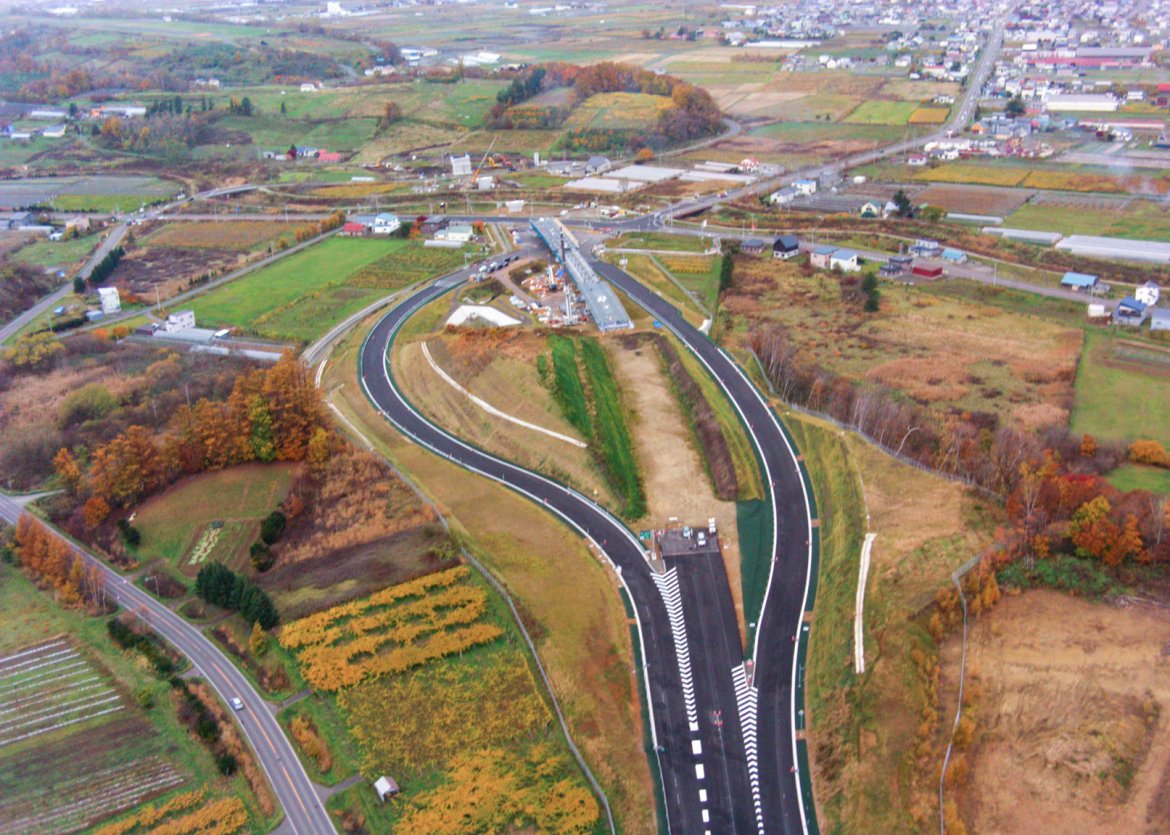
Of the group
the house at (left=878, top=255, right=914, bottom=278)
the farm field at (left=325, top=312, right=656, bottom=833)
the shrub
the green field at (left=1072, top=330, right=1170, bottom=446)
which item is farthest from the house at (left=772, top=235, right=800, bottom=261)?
the shrub

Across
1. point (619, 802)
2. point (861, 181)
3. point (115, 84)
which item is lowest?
point (619, 802)

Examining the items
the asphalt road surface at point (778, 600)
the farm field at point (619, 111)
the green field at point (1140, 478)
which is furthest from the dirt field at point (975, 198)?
the green field at point (1140, 478)

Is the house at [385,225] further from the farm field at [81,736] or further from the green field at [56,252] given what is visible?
the farm field at [81,736]

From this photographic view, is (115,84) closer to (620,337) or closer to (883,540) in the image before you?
(620,337)

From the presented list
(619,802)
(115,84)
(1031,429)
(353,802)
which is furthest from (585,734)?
(115,84)

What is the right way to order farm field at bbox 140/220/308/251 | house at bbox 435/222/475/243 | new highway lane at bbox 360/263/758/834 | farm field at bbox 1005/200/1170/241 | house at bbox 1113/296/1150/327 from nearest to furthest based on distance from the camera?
new highway lane at bbox 360/263/758/834 < house at bbox 1113/296/1150/327 < farm field at bbox 1005/200/1170/241 < house at bbox 435/222/475/243 < farm field at bbox 140/220/308/251

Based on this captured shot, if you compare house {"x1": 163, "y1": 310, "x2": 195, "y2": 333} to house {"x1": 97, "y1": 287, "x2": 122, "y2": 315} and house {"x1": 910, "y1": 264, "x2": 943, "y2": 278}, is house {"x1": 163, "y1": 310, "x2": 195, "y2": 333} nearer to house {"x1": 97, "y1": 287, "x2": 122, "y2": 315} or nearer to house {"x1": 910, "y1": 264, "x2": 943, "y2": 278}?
house {"x1": 97, "y1": 287, "x2": 122, "y2": 315}
